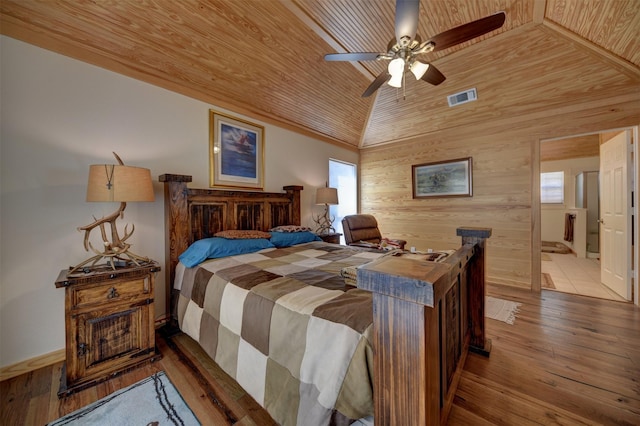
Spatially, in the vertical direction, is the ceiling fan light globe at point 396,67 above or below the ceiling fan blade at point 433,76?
below

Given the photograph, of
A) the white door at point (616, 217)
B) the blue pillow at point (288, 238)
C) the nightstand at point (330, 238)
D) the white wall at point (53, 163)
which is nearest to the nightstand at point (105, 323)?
the white wall at point (53, 163)

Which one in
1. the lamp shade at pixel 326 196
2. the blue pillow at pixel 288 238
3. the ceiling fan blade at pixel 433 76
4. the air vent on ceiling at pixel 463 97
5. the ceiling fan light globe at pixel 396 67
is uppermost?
the air vent on ceiling at pixel 463 97

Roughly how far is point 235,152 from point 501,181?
3889mm

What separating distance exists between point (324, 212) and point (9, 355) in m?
3.70

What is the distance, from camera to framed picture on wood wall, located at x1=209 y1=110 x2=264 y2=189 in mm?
2766

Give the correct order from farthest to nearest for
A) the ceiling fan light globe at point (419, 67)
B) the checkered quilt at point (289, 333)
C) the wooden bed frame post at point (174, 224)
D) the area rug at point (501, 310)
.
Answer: the area rug at point (501, 310)
the wooden bed frame post at point (174, 224)
the ceiling fan light globe at point (419, 67)
the checkered quilt at point (289, 333)

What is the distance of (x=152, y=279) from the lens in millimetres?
1814

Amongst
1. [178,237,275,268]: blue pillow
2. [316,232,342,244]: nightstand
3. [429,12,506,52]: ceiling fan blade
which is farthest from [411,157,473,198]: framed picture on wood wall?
[178,237,275,268]: blue pillow

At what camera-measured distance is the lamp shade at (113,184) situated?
5.29 ft

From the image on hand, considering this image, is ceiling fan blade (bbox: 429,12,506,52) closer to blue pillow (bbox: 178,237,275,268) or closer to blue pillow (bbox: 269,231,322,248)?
blue pillow (bbox: 269,231,322,248)

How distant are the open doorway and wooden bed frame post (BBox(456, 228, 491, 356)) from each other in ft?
7.89

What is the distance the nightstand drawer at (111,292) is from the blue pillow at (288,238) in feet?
4.31

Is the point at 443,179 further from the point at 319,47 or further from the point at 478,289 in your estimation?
the point at 319,47

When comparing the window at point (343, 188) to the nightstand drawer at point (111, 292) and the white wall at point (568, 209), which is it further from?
the white wall at point (568, 209)
